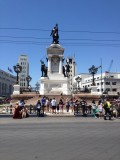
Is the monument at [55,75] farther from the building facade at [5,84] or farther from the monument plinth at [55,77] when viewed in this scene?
the building facade at [5,84]

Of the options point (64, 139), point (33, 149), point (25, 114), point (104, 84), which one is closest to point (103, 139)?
point (64, 139)

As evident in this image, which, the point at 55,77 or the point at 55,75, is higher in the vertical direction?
the point at 55,75

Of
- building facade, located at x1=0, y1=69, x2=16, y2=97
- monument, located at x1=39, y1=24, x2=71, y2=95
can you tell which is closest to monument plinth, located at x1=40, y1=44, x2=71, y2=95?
monument, located at x1=39, y1=24, x2=71, y2=95

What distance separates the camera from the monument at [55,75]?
50.8m

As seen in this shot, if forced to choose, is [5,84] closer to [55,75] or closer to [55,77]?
[55,75]

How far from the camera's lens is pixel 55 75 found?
169 feet

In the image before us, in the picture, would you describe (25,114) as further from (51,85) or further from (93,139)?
(51,85)

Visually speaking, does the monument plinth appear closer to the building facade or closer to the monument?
the monument

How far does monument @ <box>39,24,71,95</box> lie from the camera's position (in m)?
50.8

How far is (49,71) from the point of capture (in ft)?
170

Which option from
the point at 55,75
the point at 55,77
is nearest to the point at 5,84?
the point at 55,75

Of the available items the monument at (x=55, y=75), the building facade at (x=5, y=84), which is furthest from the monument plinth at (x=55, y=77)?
the building facade at (x=5, y=84)

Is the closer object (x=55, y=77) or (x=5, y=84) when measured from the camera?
(x=55, y=77)

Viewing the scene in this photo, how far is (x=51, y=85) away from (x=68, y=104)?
706 inches
